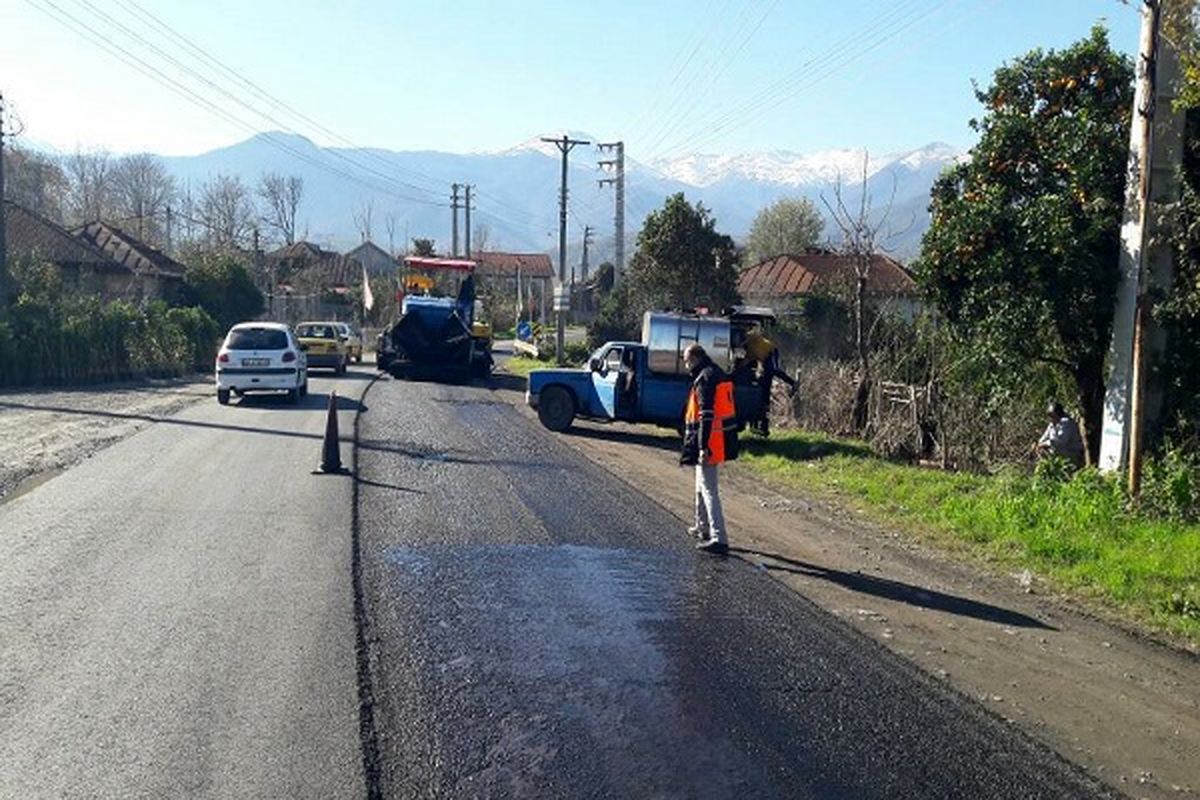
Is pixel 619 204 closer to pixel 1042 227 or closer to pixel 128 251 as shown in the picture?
pixel 128 251

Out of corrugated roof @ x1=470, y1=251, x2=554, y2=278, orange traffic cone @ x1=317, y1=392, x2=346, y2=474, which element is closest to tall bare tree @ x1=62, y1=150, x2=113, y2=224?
corrugated roof @ x1=470, y1=251, x2=554, y2=278

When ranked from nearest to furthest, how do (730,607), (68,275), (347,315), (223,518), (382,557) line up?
(730,607)
(382,557)
(223,518)
(68,275)
(347,315)

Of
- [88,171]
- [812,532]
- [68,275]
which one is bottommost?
[812,532]

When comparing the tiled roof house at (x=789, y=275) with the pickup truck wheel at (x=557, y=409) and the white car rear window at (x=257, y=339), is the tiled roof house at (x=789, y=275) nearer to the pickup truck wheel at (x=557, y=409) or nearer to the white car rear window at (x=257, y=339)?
the pickup truck wheel at (x=557, y=409)

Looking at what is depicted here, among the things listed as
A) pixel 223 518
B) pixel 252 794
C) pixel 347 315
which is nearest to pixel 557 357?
pixel 347 315

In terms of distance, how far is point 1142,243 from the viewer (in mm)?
13812

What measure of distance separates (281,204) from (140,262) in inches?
1894

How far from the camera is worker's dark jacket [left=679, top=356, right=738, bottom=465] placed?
11.3 m

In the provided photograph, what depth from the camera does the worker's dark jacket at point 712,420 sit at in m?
11.3

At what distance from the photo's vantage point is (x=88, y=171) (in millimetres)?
101562

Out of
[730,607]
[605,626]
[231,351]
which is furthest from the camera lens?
[231,351]

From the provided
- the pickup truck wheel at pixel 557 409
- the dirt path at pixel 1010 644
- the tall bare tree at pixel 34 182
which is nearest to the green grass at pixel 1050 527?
the dirt path at pixel 1010 644

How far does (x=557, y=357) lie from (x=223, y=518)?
31565 millimetres

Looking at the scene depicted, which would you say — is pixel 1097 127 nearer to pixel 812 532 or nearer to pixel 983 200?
pixel 983 200
